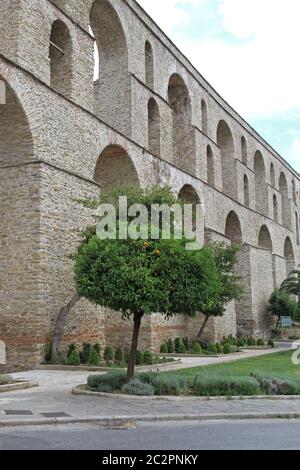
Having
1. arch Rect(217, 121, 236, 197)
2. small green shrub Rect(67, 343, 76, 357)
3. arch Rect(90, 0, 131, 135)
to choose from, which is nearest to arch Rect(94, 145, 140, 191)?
arch Rect(90, 0, 131, 135)

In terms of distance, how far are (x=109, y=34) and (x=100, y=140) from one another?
6760 millimetres

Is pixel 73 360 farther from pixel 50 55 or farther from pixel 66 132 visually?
pixel 50 55

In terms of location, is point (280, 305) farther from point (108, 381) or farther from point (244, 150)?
point (108, 381)

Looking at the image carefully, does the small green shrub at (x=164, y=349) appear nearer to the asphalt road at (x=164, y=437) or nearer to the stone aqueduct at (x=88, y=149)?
the stone aqueduct at (x=88, y=149)

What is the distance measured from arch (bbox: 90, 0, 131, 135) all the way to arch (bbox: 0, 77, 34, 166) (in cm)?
786

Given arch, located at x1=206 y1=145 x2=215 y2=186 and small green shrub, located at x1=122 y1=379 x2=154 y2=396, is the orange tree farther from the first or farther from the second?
arch, located at x1=206 y1=145 x2=215 y2=186

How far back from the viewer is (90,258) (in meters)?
10.8

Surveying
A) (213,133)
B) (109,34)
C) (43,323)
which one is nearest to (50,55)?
(109,34)

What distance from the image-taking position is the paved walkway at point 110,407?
26.2 ft

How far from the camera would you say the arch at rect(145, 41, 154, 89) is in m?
26.4

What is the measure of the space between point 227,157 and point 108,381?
93.9 feet

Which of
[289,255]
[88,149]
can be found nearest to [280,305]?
[289,255]

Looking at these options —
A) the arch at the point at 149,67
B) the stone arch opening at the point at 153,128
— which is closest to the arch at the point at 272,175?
the stone arch opening at the point at 153,128
